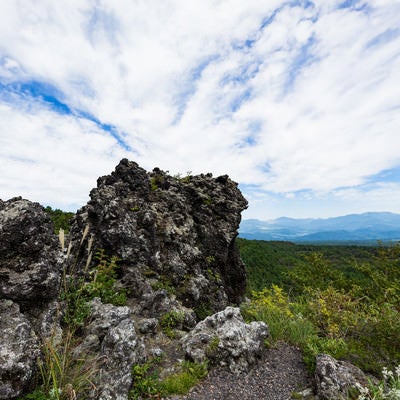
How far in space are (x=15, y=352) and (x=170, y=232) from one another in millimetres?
8161

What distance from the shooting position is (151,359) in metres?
6.61

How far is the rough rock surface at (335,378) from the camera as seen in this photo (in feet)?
18.2

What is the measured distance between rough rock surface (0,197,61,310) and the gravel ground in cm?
416

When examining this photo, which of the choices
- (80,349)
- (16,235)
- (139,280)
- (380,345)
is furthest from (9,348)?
(380,345)

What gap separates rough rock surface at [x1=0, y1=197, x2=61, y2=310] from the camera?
585cm

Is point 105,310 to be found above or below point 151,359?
above

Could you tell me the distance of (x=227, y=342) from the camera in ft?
23.1

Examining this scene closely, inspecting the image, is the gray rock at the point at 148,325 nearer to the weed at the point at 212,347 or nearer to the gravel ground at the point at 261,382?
the weed at the point at 212,347

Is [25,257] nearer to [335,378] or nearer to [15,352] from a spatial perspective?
[15,352]

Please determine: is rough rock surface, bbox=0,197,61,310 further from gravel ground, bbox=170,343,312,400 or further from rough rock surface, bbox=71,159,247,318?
gravel ground, bbox=170,343,312,400

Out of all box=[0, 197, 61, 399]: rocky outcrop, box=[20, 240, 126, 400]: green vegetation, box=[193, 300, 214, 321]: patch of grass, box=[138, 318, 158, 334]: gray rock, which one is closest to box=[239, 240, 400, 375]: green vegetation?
box=[193, 300, 214, 321]: patch of grass

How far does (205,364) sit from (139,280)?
442 cm

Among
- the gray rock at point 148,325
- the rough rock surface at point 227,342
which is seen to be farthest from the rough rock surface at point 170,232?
the rough rock surface at point 227,342

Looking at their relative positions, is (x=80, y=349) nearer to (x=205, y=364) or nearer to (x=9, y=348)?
(x=9, y=348)
